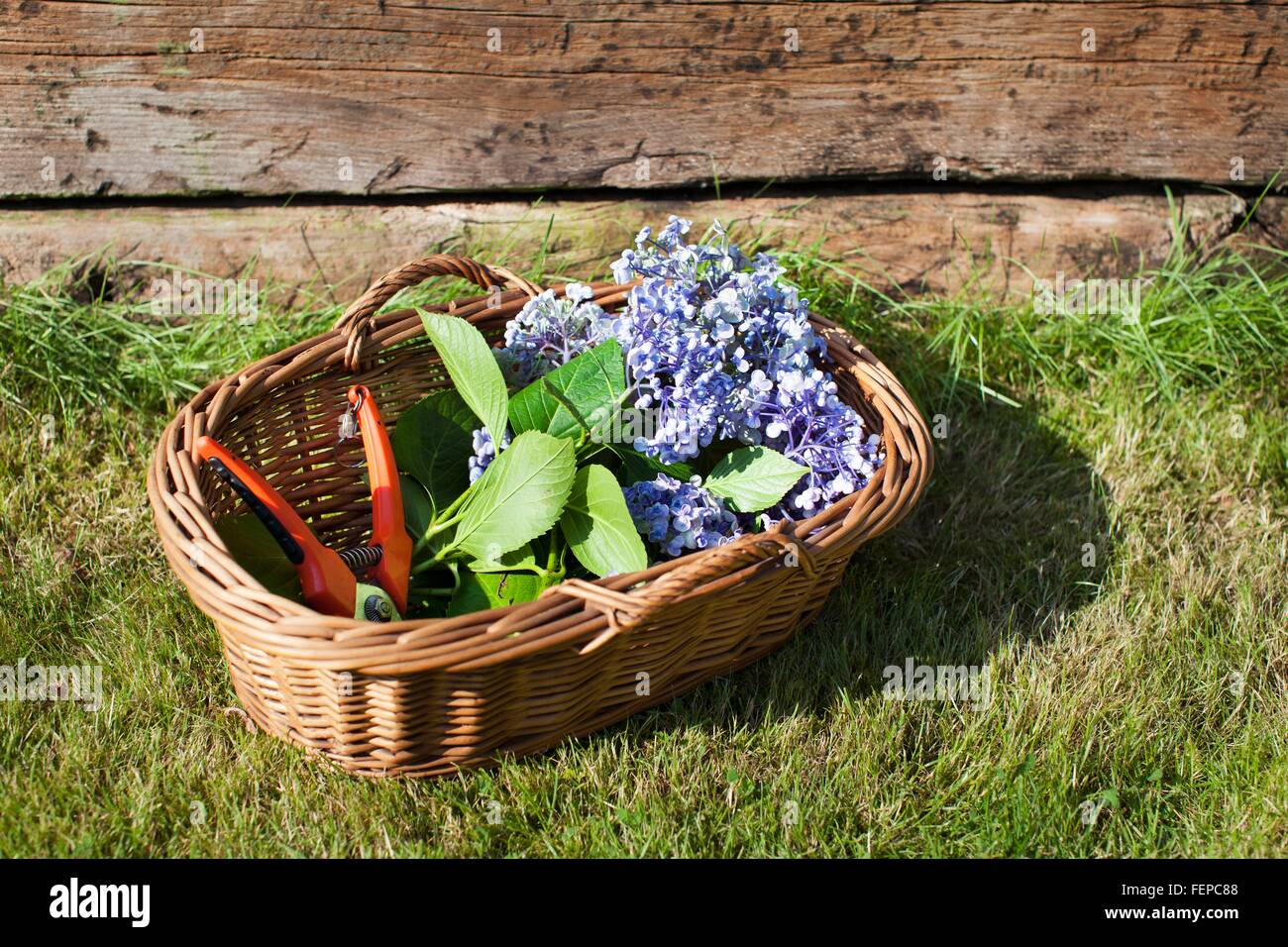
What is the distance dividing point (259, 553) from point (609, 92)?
1.51m

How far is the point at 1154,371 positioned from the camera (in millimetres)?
2973

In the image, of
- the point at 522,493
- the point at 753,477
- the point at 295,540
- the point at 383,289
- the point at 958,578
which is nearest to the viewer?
the point at 295,540

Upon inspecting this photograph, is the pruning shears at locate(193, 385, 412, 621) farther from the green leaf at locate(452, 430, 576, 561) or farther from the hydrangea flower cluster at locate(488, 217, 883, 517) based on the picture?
→ the hydrangea flower cluster at locate(488, 217, 883, 517)

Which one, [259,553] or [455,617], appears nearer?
[455,617]

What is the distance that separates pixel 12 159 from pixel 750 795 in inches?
92.3

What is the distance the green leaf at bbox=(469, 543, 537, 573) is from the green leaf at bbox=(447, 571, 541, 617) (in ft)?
0.08

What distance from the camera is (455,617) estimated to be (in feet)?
6.08

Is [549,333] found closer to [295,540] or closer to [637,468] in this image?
[637,468]

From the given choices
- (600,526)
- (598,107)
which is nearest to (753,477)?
(600,526)

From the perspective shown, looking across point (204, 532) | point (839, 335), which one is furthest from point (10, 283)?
point (839, 335)

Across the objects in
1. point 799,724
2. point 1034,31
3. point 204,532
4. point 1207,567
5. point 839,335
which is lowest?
point 799,724

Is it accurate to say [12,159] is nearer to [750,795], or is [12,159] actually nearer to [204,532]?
[204,532]

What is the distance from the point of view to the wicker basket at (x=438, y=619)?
1.75 metres

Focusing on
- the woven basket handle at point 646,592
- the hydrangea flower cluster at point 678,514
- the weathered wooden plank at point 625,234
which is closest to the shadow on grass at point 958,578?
the hydrangea flower cluster at point 678,514
